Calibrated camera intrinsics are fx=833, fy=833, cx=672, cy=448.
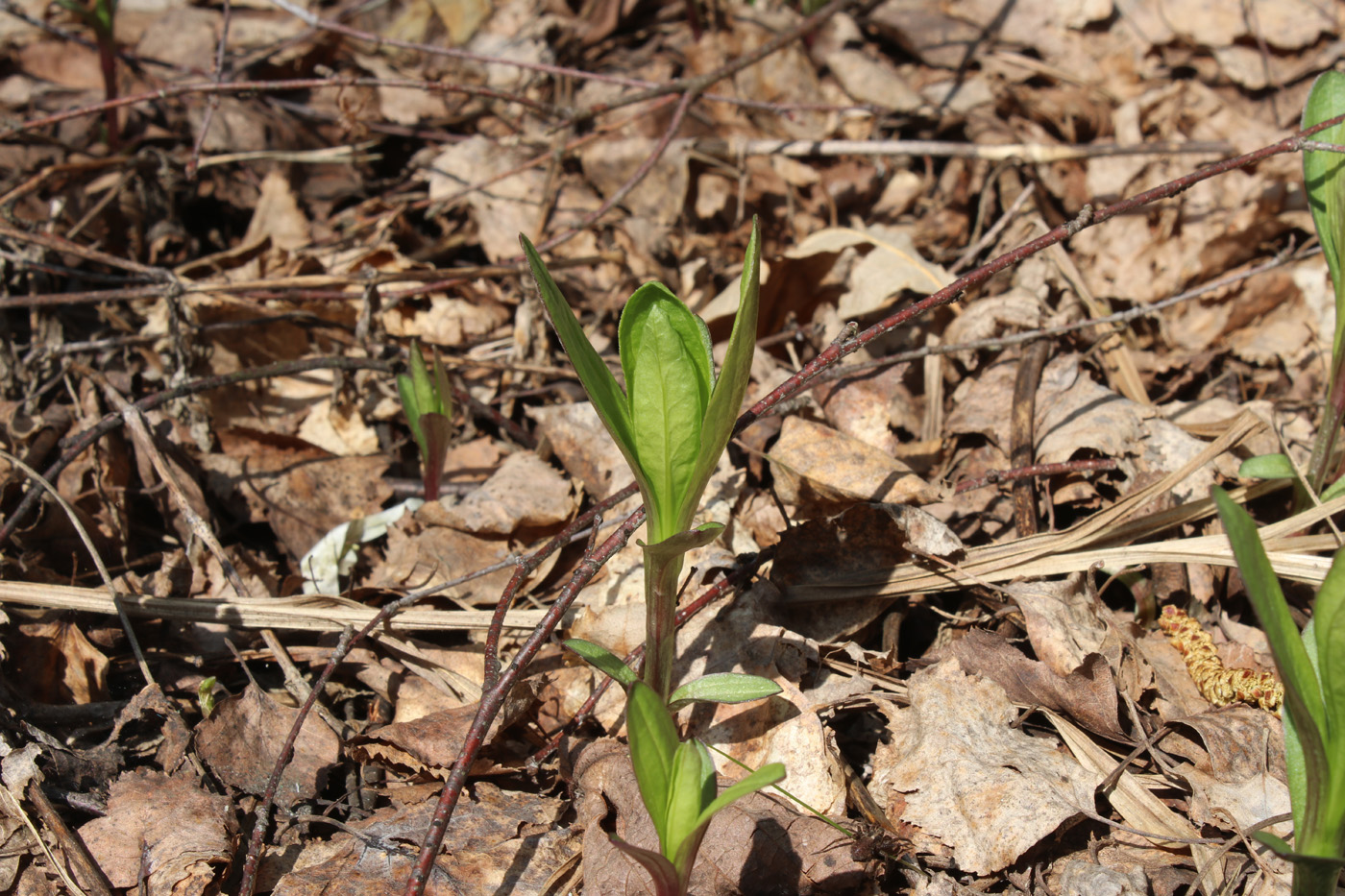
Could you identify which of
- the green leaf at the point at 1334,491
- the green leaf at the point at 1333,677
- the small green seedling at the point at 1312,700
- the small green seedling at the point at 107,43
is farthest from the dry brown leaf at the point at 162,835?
the small green seedling at the point at 107,43

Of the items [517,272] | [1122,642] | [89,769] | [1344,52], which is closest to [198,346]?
[517,272]

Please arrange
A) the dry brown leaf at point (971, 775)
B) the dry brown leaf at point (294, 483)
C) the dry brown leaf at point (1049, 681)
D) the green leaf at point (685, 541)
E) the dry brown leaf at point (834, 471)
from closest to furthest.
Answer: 1. the green leaf at point (685, 541)
2. the dry brown leaf at point (971, 775)
3. the dry brown leaf at point (1049, 681)
4. the dry brown leaf at point (834, 471)
5. the dry brown leaf at point (294, 483)

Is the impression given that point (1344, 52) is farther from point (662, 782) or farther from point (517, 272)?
point (662, 782)

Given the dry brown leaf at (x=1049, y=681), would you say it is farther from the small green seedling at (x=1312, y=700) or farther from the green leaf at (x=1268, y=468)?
the green leaf at (x=1268, y=468)

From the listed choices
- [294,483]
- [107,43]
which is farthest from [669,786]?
[107,43]

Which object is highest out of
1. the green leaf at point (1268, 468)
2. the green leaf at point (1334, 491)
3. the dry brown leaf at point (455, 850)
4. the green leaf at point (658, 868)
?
the green leaf at point (1268, 468)
